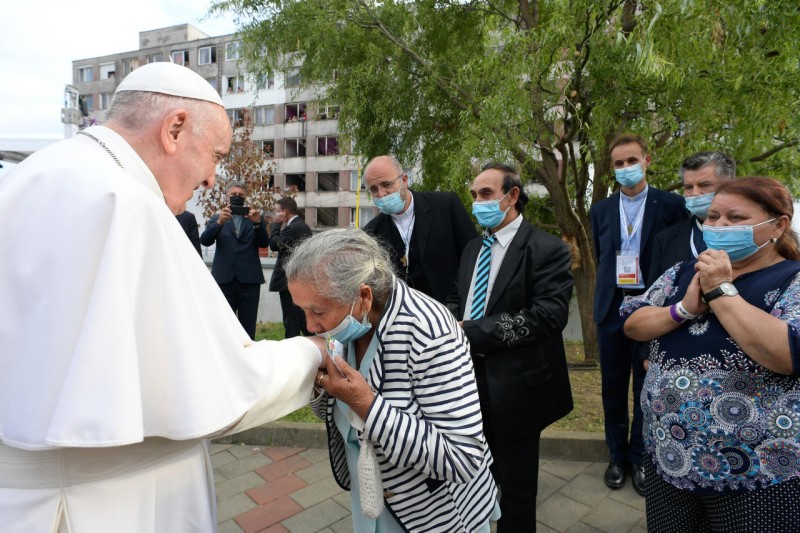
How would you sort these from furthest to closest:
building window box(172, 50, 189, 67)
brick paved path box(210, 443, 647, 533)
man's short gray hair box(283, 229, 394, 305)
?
building window box(172, 50, 189, 67)
brick paved path box(210, 443, 647, 533)
man's short gray hair box(283, 229, 394, 305)

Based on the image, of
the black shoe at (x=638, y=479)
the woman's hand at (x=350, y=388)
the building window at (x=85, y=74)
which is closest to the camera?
the woman's hand at (x=350, y=388)

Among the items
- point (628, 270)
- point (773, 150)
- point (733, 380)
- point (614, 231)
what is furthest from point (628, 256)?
point (773, 150)

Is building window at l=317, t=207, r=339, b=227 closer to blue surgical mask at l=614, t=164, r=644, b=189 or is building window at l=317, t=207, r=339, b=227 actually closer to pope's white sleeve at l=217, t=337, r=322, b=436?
blue surgical mask at l=614, t=164, r=644, b=189

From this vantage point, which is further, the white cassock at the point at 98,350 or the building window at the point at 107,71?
the building window at the point at 107,71

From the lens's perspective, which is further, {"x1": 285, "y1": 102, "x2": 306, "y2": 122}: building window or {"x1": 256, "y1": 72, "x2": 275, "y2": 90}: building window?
A: {"x1": 285, "y1": 102, "x2": 306, "y2": 122}: building window

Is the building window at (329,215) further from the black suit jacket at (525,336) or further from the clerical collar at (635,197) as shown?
the black suit jacket at (525,336)

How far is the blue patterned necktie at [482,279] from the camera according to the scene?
8.78 feet

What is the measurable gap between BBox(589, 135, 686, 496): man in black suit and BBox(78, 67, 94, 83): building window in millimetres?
55303

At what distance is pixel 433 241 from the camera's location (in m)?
3.69

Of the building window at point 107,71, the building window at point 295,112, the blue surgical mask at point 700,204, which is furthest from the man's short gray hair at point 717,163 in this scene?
the building window at point 107,71

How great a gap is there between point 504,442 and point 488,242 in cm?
105

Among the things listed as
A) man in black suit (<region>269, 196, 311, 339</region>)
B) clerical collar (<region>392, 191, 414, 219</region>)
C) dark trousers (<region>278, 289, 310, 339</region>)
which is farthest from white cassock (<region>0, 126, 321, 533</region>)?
dark trousers (<region>278, 289, 310, 339</region>)

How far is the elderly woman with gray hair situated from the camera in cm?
160

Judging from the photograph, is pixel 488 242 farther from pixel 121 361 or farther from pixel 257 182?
pixel 257 182
